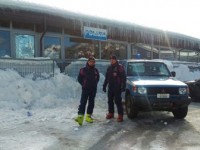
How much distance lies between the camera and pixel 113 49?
74.7 feet

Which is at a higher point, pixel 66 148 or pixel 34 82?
pixel 34 82

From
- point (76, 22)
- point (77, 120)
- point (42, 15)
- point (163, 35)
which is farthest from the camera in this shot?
point (163, 35)

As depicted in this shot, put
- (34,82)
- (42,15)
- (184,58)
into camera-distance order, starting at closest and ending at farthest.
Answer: (34,82) < (42,15) < (184,58)

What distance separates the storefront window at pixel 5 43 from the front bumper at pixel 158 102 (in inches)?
326

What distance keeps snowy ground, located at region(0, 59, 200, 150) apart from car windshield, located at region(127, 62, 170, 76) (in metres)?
1.52

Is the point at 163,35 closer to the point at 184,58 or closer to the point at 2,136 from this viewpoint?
the point at 184,58

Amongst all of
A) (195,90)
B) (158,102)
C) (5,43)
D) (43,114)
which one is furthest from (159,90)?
(5,43)

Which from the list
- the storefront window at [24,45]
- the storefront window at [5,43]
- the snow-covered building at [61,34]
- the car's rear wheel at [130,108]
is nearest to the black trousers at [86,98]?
the car's rear wheel at [130,108]

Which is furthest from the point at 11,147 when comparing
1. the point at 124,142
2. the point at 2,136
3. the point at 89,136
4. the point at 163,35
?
the point at 163,35

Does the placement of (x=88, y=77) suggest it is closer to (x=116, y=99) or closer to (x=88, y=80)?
(x=88, y=80)

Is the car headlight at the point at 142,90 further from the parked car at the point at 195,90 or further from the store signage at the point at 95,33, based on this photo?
the store signage at the point at 95,33

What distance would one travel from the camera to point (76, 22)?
57.7 feet

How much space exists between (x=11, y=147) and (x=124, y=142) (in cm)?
217

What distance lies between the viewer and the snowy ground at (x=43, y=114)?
7.00 metres
